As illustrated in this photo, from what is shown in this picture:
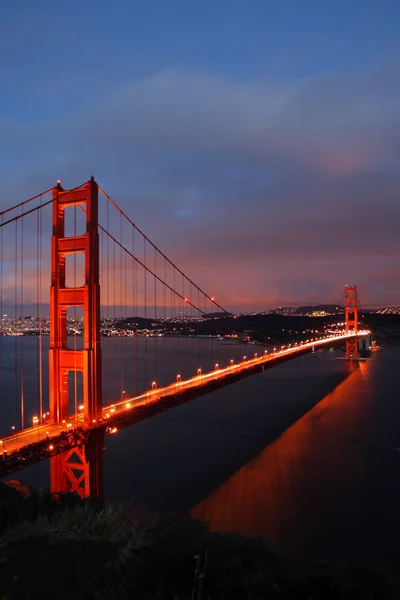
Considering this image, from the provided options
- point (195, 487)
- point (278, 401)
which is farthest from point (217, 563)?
point (278, 401)

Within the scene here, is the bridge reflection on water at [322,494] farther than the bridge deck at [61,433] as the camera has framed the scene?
Yes

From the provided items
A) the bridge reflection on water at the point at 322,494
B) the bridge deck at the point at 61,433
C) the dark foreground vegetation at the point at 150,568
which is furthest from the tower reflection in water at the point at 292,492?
the dark foreground vegetation at the point at 150,568

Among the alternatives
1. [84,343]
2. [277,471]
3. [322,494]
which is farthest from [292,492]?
[84,343]

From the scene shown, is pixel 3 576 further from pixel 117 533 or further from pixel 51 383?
pixel 51 383

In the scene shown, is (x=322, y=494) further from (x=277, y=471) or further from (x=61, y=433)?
(x=61, y=433)

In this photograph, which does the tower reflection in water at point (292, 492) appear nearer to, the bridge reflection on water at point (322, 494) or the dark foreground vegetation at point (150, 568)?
the bridge reflection on water at point (322, 494)

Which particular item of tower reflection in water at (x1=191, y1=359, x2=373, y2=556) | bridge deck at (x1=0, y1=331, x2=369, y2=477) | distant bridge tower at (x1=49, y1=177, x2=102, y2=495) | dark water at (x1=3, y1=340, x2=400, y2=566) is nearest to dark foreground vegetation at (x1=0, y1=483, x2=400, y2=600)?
bridge deck at (x1=0, y1=331, x2=369, y2=477)
